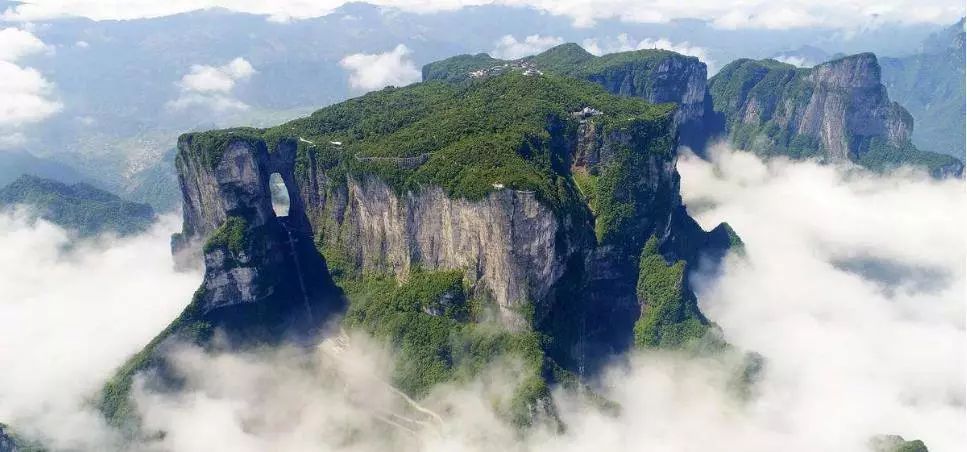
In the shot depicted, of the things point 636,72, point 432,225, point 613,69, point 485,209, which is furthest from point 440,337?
point 636,72

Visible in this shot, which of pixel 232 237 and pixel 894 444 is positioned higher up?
pixel 232 237

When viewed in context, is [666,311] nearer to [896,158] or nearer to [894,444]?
[894,444]

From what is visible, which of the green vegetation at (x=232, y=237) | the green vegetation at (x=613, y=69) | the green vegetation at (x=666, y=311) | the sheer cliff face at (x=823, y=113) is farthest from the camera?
the sheer cliff face at (x=823, y=113)

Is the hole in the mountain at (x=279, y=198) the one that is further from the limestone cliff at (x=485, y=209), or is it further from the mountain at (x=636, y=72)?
the mountain at (x=636, y=72)

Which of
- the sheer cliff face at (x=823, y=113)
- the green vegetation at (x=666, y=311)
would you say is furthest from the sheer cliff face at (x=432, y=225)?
the sheer cliff face at (x=823, y=113)

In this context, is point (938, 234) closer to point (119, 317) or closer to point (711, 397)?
point (711, 397)

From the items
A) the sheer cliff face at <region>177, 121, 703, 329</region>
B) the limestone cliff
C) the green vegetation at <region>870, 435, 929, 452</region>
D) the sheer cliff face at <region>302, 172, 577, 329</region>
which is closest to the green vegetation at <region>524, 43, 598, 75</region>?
the limestone cliff
